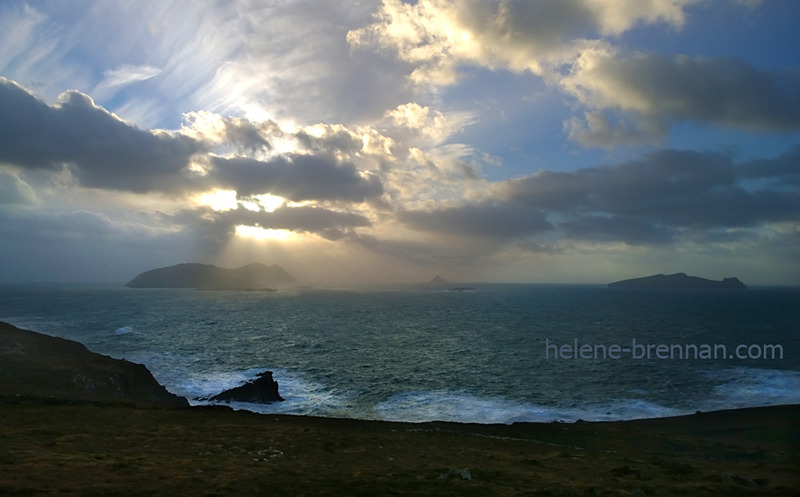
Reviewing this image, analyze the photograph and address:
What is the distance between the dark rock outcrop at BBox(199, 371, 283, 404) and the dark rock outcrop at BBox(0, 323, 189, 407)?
3975mm

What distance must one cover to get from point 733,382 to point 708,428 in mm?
24120

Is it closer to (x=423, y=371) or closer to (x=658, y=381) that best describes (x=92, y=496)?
(x=423, y=371)

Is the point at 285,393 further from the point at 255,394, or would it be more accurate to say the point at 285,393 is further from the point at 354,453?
the point at 354,453

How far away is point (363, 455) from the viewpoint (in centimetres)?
2492

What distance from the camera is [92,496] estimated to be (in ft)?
50.5

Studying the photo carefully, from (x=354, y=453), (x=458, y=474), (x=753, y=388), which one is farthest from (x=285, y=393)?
(x=753, y=388)

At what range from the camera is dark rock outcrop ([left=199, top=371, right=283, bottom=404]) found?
4500cm

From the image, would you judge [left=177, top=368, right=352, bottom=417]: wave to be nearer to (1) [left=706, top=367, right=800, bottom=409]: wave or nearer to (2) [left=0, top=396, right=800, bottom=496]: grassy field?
(2) [left=0, top=396, right=800, bottom=496]: grassy field

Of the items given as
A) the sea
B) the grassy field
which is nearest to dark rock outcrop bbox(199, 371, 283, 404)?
the sea

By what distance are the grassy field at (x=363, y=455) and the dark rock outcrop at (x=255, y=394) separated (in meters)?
6.88

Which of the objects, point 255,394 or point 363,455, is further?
point 255,394

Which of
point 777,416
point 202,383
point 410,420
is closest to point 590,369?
point 777,416

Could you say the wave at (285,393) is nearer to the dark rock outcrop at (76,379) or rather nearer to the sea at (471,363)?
the sea at (471,363)

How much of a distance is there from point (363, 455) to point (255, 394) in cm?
2488
